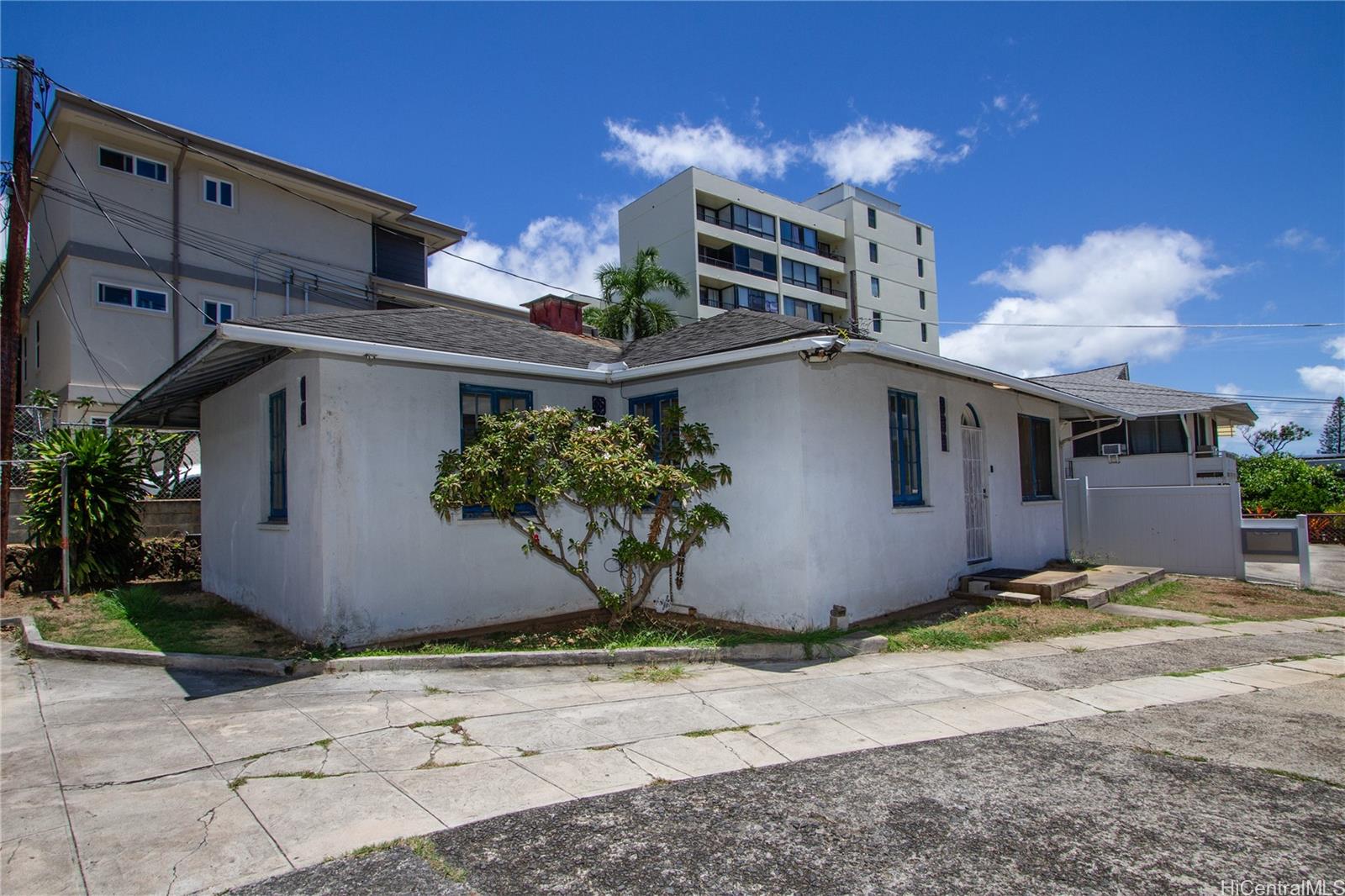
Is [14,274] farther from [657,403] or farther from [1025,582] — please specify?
[1025,582]

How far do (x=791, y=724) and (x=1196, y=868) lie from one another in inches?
106

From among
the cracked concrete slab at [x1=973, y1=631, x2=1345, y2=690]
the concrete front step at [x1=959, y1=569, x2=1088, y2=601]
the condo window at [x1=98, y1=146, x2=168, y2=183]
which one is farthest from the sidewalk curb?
the condo window at [x1=98, y1=146, x2=168, y2=183]

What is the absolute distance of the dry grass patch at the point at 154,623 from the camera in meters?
8.19

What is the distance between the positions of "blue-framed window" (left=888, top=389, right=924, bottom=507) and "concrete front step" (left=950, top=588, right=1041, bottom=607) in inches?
61.5

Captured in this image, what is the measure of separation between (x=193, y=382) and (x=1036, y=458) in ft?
44.8

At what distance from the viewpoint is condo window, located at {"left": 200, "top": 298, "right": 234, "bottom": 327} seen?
20.5 meters

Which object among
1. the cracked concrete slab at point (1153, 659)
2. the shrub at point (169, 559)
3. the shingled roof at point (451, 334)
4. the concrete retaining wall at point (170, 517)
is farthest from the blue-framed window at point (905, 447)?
the concrete retaining wall at point (170, 517)

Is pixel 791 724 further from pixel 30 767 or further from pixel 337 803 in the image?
pixel 30 767

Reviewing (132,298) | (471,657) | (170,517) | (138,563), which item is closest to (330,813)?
(471,657)

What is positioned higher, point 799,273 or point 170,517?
point 799,273

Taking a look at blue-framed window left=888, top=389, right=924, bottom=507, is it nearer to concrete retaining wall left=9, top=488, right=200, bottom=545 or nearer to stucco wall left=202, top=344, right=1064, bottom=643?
stucco wall left=202, top=344, right=1064, bottom=643

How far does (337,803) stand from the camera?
4164 millimetres

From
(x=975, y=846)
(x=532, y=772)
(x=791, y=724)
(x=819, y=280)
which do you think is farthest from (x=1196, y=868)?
(x=819, y=280)

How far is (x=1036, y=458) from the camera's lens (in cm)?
1406
